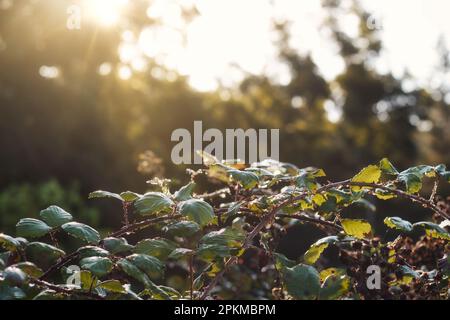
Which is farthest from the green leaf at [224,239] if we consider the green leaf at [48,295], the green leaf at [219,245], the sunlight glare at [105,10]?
the sunlight glare at [105,10]

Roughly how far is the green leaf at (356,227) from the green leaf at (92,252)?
0.62m

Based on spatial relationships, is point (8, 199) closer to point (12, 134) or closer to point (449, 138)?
point (12, 134)

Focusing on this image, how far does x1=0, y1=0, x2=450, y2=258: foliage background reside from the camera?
1430 centimetres

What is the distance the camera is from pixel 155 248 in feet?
4.82

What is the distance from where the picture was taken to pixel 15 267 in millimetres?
1251

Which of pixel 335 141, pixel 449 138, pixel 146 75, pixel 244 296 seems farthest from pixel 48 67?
pixel 449 138

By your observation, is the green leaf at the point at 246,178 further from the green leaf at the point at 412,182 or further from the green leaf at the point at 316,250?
the green leaf at the point at 412,182

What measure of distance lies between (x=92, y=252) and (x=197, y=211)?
25 centimetres

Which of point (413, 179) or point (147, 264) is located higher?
point (413, 179)

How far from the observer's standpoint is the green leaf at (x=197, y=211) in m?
1.41

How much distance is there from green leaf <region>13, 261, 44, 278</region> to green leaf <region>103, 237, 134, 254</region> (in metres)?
0.17

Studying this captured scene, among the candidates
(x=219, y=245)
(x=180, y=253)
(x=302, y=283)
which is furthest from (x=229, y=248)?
(x=302, y=283)

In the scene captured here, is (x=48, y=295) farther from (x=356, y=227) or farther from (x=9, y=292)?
(x=356, y=227)
